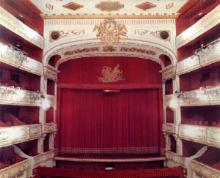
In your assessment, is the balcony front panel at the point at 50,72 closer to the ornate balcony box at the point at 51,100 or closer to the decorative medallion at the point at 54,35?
the ornate balcony box at the point at 51,100

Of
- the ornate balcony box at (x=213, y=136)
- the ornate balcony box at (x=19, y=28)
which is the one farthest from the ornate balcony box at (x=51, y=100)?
the ornate balcony box at (x=213, y=136)

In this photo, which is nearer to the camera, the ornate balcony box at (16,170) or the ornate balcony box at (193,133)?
the ornate balcony box at (16,170)

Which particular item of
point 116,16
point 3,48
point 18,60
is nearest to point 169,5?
point 116,16

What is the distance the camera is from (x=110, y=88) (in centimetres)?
1273

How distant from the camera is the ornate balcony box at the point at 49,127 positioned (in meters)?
10.4

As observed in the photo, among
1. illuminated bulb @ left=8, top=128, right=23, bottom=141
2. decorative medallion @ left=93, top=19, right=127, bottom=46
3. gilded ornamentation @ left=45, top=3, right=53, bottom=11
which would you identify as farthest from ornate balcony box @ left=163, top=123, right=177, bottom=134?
gilded ornamentation @ left=45, top=3, right=53, bottom=11

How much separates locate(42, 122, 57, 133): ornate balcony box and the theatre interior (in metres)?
0.08

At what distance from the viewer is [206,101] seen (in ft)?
27.4

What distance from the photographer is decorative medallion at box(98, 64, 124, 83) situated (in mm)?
12797

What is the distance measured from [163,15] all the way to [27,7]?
4982 millimetres

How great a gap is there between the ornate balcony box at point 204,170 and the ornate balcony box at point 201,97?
1870 mm

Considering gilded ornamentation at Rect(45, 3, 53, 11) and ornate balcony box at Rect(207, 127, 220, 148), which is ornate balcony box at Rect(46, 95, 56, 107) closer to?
gilded ornamentation at Rect(45, 3, 53, 11)

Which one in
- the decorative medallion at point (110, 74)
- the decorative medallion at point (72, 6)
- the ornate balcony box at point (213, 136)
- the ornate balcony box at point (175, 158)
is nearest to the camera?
the ornate balcony box at point (213, 136)

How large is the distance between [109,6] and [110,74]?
12.3 feet
